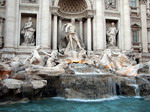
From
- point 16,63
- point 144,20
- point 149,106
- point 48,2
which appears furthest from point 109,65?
point 144,20

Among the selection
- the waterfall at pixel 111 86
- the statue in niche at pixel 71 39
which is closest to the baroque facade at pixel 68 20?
the statue in niche at pixel 71 39

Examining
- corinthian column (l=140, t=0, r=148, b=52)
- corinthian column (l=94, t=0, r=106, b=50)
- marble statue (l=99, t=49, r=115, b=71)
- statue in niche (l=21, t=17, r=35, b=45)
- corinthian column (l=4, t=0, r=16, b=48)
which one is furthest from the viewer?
corinthian column (l=140, t=0, r=148, b=52)

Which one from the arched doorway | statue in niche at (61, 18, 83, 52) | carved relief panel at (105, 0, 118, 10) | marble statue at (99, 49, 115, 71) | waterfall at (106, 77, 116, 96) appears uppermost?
carved relief panel at (105, 0, 118, 10)

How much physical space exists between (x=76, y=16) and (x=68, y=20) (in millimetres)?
978

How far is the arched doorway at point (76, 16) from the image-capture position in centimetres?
1678

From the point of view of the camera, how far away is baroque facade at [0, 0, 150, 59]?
1543 cm

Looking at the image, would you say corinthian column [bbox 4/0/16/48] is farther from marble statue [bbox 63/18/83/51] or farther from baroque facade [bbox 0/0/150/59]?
marble statue [bbox 63/18/83/51]

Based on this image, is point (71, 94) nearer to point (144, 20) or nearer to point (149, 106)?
point (149, 106)

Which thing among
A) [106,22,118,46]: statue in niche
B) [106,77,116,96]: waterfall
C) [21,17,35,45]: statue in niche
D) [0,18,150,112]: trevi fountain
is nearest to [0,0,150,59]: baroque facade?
[21,17,35,45]: statue in niche

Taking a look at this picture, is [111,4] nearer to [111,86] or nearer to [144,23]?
[144,23]

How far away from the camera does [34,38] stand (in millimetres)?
16312

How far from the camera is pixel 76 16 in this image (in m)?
18.5

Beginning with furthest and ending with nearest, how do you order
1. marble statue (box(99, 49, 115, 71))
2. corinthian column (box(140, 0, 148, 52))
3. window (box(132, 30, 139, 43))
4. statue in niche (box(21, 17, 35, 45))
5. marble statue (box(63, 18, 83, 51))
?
window (box(132, 30, 139, 43)) < corinthian column (box(140, 0, 148, 52)) < marble statue (box(63, 18, 83, 51)) < statue in niche (box(21, 17, 35, 45)) < marble statue (box(99, 49, 115, 71))

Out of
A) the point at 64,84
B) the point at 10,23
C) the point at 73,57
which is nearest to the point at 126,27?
the point at 73,57
